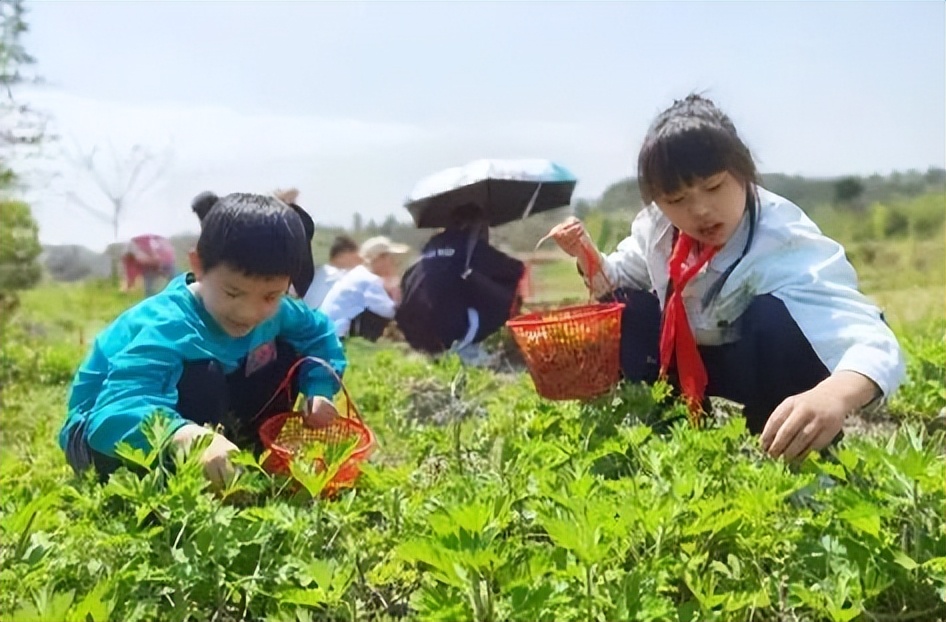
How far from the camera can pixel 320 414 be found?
2.28 metres

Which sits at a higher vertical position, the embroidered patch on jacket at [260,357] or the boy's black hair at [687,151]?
the boy's black hair at [687,151]

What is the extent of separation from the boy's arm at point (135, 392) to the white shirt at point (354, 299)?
316 centimetres

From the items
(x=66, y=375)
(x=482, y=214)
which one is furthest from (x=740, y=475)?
(x=482, y=214)

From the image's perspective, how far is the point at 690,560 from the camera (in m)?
1.41

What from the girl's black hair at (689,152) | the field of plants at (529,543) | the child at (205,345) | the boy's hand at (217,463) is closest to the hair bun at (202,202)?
the child at (205,345)

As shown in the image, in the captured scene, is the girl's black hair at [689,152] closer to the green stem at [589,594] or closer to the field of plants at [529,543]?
the field of plants at [529,543]

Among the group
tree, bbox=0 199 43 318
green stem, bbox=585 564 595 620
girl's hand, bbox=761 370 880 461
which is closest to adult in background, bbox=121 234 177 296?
tree, bbox=0 199 43 318

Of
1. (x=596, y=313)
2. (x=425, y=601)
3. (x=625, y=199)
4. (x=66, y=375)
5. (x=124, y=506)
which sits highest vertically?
(x=625, y=199)

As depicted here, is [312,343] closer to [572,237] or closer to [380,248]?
[572,237]

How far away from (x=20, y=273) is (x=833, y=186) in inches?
157

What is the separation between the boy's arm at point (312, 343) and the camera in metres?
2.43

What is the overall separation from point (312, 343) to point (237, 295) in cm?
36

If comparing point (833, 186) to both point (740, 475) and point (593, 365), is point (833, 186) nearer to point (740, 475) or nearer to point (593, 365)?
point (593, 365)

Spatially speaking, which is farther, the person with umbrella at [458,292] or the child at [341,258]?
the child at [341,258]
